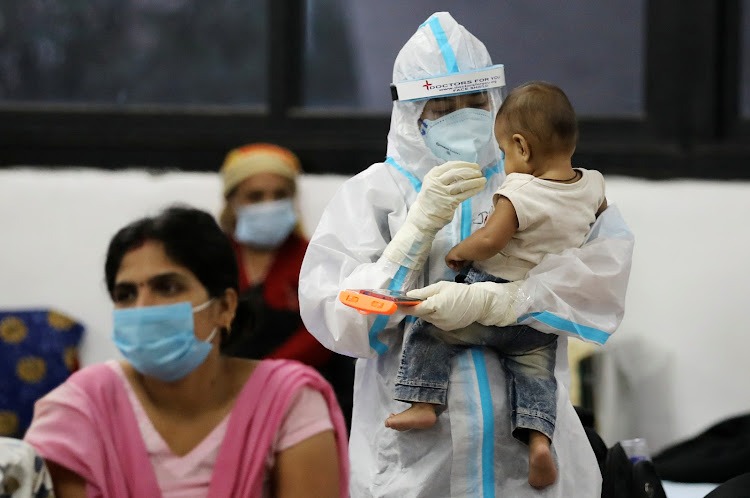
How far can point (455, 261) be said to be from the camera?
1739mm

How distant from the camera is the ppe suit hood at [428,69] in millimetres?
1835

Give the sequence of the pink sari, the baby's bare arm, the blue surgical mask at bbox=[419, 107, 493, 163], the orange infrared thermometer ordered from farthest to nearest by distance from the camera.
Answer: the pink sari < the blue surgical mask at bbox=[419, 107, 493, 163] < the baby's bare arm < the orange infrared thermometer

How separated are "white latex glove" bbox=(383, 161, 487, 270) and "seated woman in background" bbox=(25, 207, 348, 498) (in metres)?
0.64

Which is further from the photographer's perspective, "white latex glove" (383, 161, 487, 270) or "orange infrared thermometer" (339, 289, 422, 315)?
"white latex glove" (383, 161, 487, 270)

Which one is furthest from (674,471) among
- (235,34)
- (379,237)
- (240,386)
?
(235,34)

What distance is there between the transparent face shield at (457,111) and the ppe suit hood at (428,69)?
0.01 meters

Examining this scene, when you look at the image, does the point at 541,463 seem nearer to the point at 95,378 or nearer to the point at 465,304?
the point at 465,304

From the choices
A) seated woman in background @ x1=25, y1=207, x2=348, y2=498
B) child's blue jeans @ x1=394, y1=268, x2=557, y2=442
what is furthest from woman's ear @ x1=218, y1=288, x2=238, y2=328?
child's blue jeans @ x1=394, y1=268, x2=557, y2=442

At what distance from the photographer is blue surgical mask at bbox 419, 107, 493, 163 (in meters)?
1.79

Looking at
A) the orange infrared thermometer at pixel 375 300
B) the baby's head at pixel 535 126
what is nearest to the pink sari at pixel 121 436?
the orange infrared thermometer at pixel 375 300

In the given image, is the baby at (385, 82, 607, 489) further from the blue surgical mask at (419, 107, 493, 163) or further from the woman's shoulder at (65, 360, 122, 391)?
the woman's shoulder at (65, 360, 122, 391)

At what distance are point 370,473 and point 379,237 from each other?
39cm

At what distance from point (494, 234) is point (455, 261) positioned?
3.9 inches

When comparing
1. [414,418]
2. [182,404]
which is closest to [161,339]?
[182,404]
